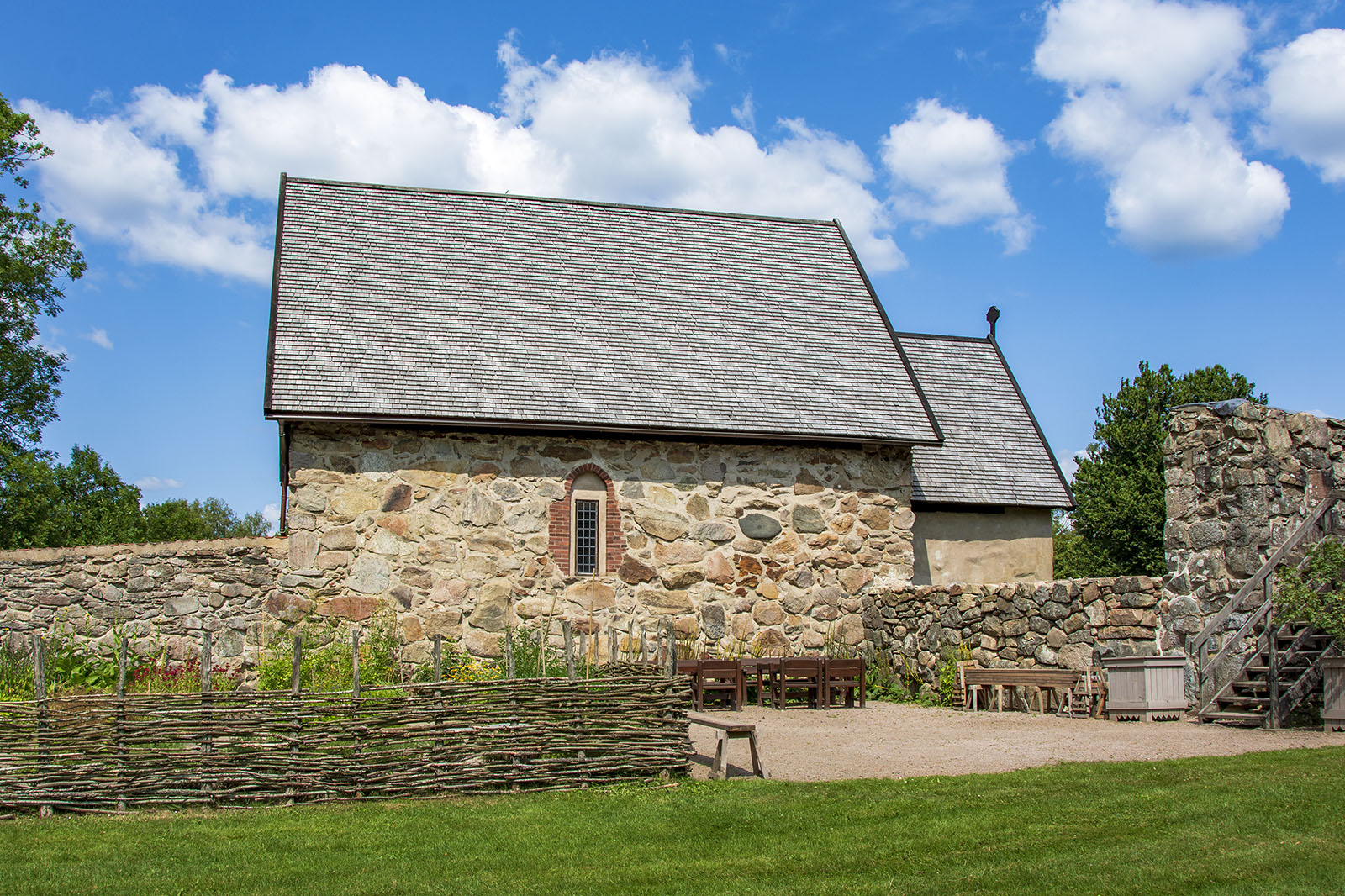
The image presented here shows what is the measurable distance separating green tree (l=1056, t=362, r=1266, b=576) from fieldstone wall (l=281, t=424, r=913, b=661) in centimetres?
1643

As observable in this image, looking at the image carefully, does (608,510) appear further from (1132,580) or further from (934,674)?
(1132,580)

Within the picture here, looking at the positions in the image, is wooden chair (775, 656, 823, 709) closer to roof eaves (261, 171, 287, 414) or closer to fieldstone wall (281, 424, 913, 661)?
fieldstone wall (281, 424, 913, 661)

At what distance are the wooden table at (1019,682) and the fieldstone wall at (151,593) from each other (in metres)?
9.70

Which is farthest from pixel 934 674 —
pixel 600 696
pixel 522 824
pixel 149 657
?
pixel 149 657

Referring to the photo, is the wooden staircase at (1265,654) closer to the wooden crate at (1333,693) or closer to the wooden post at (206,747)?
the wooden crate at (1333,693)

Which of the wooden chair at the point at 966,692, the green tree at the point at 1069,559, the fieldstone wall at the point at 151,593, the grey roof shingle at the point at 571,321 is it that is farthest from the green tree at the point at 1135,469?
the fieldstone wall at the point at 151,593

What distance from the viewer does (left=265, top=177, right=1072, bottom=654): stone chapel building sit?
16547mm

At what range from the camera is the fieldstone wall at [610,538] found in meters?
16.4

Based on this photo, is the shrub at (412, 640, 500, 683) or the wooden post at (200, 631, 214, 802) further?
the shrub at (412, 640, 500, 683)

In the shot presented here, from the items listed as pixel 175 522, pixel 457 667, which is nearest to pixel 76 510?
pixel 175 522

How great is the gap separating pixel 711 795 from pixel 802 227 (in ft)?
51.8

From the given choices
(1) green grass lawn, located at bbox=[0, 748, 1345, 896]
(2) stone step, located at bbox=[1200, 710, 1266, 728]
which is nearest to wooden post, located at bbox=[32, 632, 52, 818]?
(1) green grass lawn, located at bbox=[0, 748, 1345, 896]

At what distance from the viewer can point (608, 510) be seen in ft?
56.9

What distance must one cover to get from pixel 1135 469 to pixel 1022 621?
18.8 metres
